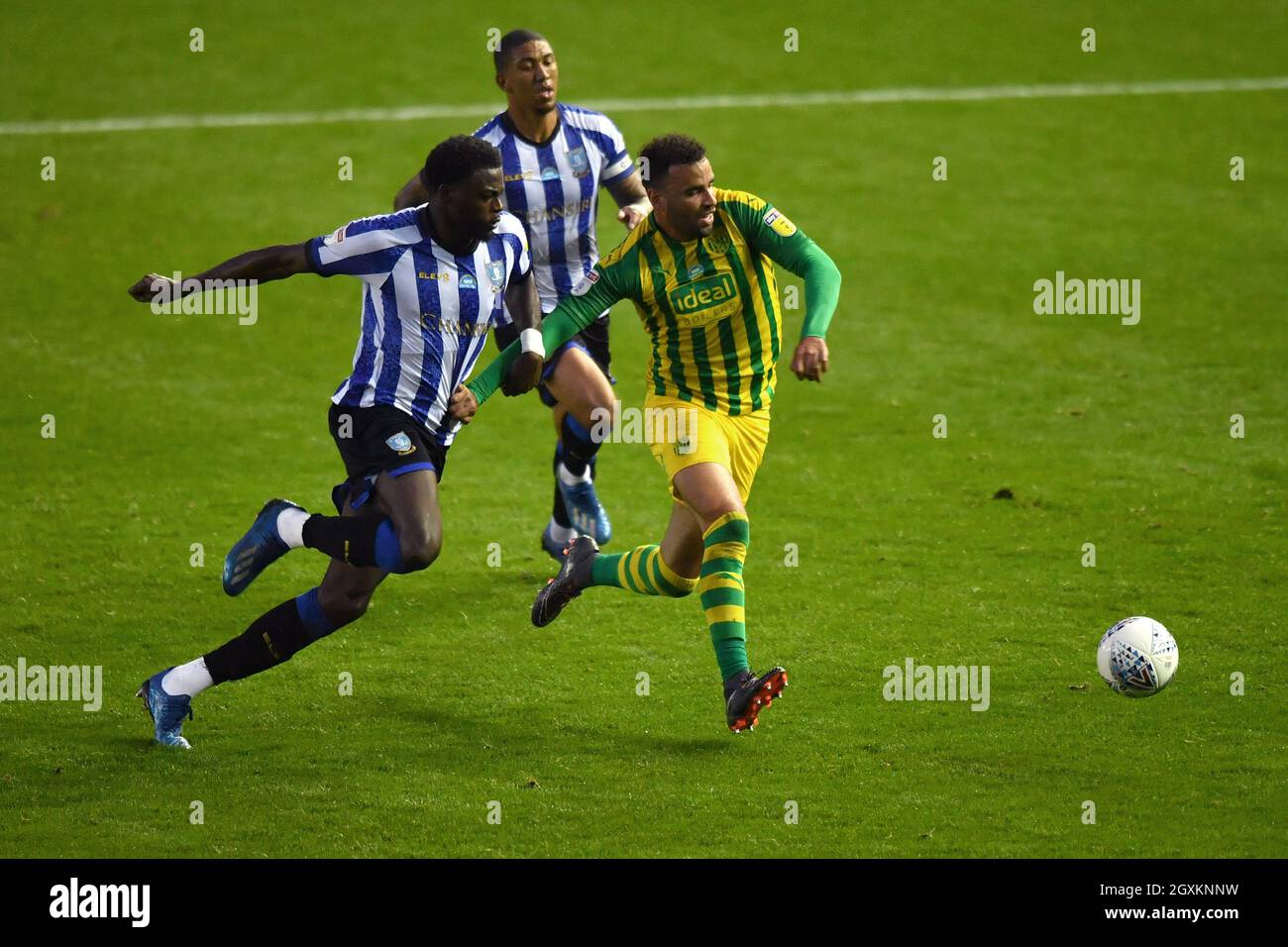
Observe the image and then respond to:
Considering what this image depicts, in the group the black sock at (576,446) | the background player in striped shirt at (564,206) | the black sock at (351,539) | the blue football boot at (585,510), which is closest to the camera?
the black sock at (351,539)

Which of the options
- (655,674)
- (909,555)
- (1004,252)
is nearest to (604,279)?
(655,674)

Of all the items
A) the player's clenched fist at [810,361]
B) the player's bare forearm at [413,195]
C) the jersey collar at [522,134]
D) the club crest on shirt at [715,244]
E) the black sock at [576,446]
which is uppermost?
the jersey collar at [522,134]

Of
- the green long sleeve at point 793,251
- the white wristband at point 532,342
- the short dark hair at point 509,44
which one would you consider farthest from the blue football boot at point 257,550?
the short dark hair at point 509,44

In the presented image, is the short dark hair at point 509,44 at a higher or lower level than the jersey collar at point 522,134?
higher

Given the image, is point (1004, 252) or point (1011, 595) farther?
point (1004, 252)

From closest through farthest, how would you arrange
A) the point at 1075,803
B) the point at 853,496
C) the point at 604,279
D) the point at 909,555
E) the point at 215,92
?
the point at 1075,803, the point at 604,279, the point at 909,555, the point at 853,496, the point at 215,92

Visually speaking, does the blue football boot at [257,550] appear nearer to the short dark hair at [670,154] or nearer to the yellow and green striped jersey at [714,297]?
the yellow and green striped jersey at [714,297]

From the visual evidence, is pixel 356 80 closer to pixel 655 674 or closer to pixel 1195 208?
pixel 1195 208

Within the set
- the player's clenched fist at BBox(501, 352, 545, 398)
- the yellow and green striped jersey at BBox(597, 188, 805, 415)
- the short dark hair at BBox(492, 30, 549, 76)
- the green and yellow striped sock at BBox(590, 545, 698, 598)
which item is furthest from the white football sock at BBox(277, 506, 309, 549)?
the short dark hair at BBox(492, 30, 549, 76)

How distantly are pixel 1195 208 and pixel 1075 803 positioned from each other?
36.5 ft

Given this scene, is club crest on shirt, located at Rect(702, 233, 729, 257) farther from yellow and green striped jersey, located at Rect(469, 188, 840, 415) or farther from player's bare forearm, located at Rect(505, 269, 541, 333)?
player's bare forearm, located at Rect(505, 269, 541, 333)

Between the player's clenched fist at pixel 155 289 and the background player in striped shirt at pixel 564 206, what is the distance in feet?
8.20

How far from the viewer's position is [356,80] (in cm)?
1947

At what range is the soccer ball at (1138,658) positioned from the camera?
24.2ft
